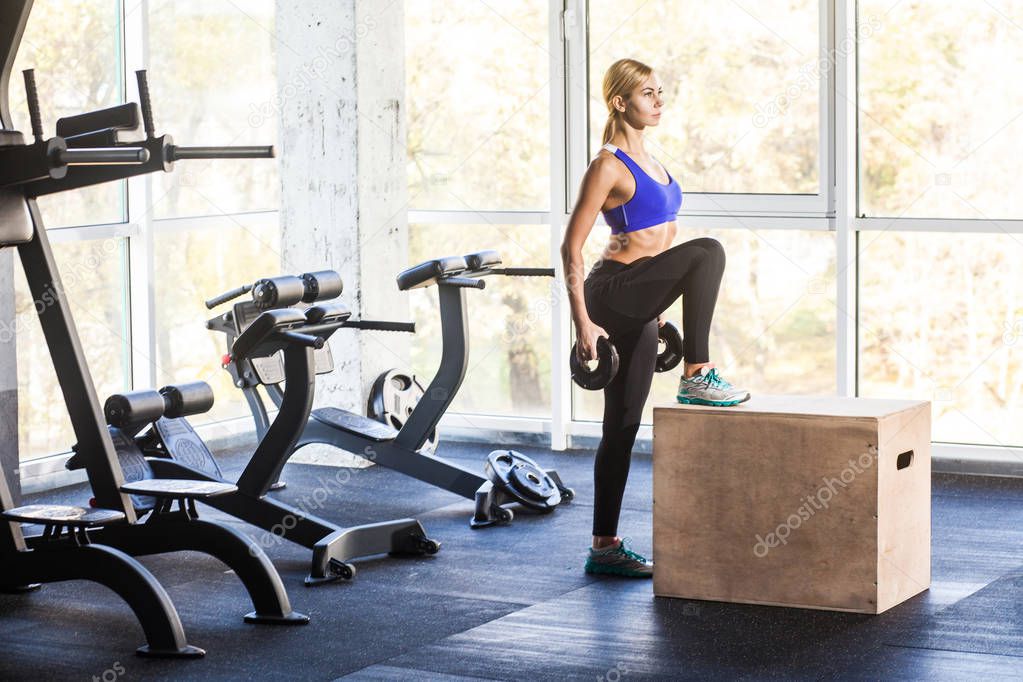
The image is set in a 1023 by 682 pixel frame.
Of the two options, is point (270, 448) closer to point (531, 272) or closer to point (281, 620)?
point (281, 620)

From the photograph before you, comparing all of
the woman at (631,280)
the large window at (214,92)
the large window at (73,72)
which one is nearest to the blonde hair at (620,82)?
the woman at (631,280)

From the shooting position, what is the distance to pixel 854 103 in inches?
230

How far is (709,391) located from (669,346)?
0.44m

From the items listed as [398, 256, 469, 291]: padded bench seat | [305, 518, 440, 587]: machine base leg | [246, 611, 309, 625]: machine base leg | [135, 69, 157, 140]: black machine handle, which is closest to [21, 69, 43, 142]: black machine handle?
[135, 69, 157, 140]: black machine handle

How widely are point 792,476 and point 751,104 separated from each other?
261 centimetres

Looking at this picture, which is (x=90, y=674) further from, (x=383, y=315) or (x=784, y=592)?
(x=383, y=315)

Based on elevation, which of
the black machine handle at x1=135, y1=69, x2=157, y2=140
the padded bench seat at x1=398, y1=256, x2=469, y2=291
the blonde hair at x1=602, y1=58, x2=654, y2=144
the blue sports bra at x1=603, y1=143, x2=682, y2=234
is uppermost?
the blonde hair at x1=602, y1=58, x2=654, y2=144

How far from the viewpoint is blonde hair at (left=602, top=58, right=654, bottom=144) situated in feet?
13.6

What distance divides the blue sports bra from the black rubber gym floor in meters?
1.08

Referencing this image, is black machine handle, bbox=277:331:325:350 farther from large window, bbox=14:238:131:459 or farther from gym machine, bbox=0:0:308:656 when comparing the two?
large window, bbox=14:238:131:459

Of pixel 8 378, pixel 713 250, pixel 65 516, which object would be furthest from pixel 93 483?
pixel 713 250

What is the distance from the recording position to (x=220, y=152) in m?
3.63

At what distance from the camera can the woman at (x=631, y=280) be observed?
13.2 ft

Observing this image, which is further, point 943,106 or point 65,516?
point 943,106
